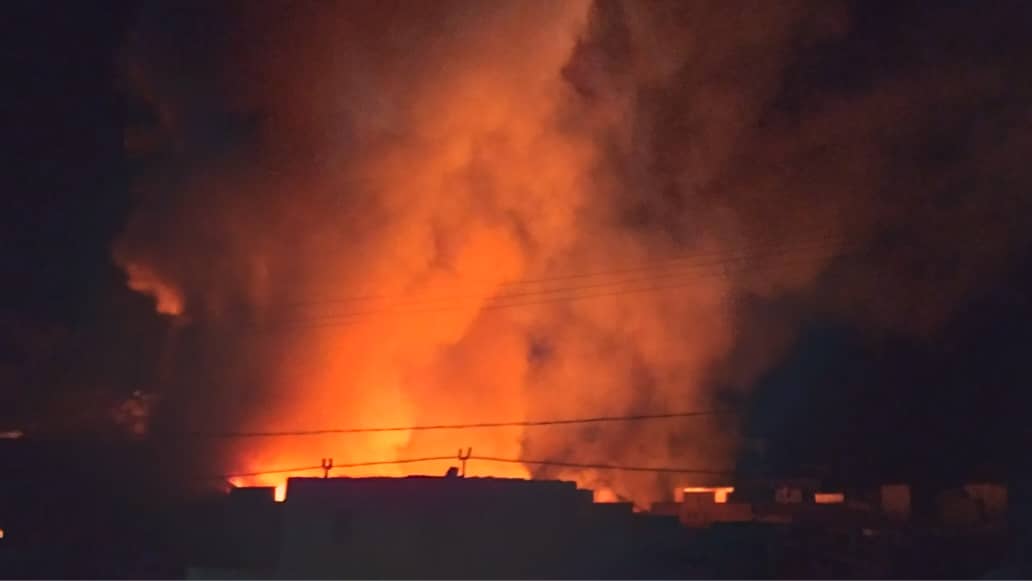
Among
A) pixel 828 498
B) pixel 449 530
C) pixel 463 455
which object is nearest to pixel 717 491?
pixel 828 498

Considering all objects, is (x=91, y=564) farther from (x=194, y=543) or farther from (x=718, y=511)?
(x=718, y=511)

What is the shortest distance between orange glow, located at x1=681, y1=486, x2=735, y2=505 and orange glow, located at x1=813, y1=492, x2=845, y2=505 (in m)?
2.68

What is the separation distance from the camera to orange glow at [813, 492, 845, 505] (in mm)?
36912

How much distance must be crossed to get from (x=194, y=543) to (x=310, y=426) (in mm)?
6505

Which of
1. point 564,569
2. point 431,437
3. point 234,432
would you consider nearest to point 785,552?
point 564,569

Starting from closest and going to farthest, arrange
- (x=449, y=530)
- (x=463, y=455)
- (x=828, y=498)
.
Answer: (x=449, y=530)
(x=828, y=498)
(x=463, y=455)

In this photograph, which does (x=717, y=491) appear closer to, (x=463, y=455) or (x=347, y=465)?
(x=463, y=455)

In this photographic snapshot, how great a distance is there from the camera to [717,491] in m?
38.0

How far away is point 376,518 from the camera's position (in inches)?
1198

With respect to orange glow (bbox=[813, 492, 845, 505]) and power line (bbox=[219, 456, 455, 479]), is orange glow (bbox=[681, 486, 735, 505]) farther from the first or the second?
power line (bbox=[219, 456, 455, 479])

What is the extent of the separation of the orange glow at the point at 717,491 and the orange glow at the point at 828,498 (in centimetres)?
268

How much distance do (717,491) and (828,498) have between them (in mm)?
3571

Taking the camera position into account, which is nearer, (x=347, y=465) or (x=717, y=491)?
(x=717, y=491)

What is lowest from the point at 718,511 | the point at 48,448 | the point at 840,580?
the point at 840,580
